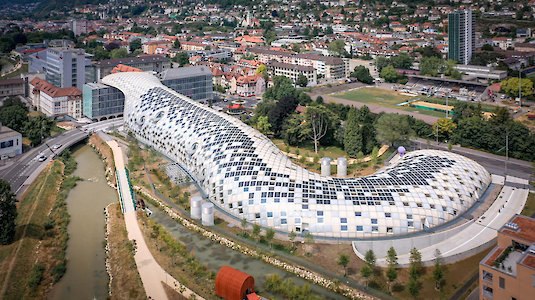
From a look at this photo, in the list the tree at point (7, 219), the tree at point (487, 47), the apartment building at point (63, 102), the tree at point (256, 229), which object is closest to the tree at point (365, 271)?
the tree at point (256, 229)

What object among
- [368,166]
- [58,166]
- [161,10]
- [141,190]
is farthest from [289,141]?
[161,10]

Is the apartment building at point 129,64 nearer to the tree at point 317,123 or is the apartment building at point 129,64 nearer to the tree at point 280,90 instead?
the tree at point 280,90

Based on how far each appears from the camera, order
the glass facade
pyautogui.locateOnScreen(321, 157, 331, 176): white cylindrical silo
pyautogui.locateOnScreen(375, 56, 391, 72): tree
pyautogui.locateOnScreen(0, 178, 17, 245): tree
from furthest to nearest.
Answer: pyautogui.locateOnScreen(375, 56, 391, 72): tree < the glass facade < pyautogui.locateOnScreen(321, 157, 331, 176): white cylindrical silo < pyautogui.locateOnScreen(0, 178, 17, 245): tree

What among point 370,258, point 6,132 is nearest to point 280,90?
point 6,132

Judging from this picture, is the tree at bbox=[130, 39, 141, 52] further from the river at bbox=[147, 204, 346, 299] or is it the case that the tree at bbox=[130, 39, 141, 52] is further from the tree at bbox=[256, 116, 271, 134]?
the river at bbox=[147, 204, 346, 299]

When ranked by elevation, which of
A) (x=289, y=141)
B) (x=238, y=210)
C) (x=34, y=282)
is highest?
(x=289, y=141)

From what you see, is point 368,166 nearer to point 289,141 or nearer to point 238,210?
point 289,141

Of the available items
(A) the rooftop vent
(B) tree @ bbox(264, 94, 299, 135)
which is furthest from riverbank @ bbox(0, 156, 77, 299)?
(A) the rooftop vent
